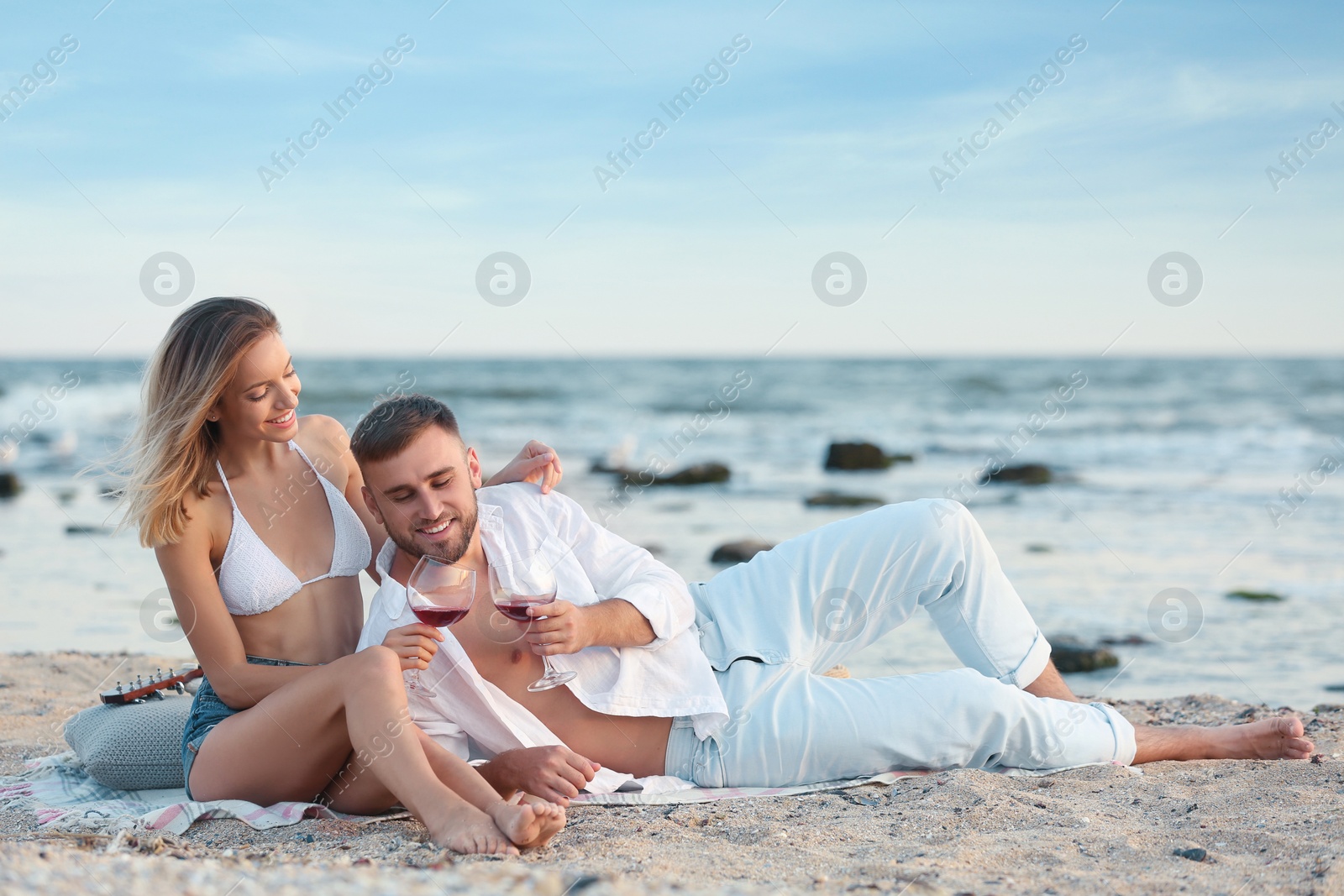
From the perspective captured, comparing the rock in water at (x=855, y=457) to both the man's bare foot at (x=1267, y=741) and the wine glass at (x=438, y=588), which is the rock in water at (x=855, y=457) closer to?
the man's bare foot at (x=1267, y=741)

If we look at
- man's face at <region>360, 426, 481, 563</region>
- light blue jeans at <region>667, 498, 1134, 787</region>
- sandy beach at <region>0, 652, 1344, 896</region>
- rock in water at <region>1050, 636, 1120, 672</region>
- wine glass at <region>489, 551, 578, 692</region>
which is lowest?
sandy beach at <region>0, 652, 1344, 896</region>

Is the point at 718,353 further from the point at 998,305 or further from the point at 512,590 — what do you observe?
the point at 512,590

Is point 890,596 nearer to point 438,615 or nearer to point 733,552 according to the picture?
point 438,615

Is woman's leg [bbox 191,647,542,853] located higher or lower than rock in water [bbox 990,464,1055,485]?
lower

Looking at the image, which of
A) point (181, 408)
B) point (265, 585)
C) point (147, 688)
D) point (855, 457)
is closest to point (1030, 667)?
point (265, 585)

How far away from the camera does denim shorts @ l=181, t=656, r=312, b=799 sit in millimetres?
3572

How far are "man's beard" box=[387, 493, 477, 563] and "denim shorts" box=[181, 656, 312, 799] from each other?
0.70 metres

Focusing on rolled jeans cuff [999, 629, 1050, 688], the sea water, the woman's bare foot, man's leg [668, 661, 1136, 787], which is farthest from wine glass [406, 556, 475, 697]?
the woman's bare foot

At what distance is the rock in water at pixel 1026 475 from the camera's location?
14922mm

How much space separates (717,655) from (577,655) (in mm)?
550

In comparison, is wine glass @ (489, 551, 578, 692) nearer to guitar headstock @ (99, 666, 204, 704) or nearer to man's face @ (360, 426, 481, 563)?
man's face @ (360, 426, 481, 563)

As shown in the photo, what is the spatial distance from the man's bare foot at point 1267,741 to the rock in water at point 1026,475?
444 inches

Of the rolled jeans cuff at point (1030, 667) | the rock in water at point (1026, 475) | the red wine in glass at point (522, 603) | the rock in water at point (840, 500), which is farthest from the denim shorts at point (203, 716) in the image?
Result: the rock in water at point (1026, 475)

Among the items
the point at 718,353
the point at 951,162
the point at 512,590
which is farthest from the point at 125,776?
the point at 718,353
